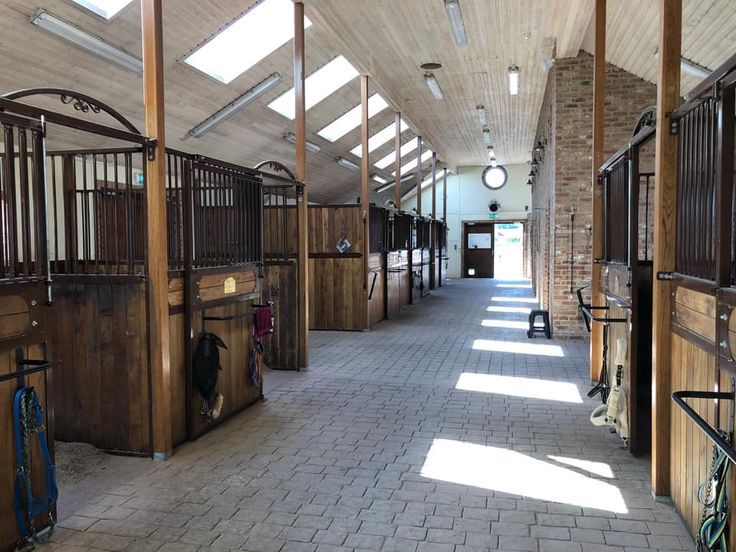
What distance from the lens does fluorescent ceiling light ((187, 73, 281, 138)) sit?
988cm

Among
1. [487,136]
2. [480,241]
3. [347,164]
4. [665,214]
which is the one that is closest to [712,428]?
[665,214]

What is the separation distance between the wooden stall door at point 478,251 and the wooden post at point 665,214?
20101 millimetres

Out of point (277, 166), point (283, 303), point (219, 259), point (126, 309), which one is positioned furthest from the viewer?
point (283, 303)

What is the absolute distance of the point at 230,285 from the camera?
185 inches

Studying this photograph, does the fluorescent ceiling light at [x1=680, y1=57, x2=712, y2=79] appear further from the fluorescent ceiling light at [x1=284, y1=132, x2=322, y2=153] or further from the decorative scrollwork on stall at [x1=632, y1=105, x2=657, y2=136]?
the fluorescent ceiling light at [x1=284, y1=132, x2=322, y2=153]

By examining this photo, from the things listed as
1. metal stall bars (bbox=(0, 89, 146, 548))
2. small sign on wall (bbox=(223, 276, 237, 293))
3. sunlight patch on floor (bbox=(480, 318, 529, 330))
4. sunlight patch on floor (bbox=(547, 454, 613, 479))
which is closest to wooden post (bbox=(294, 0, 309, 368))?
small sign on wall (bbox=(223, 276, 237, 293))

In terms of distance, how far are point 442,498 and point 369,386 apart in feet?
8.46

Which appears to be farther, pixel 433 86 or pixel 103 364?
pixel 433 86

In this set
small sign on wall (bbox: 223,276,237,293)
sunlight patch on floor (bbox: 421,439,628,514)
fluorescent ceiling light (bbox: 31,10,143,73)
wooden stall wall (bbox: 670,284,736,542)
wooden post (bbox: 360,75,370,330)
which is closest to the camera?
wooden stall wall (bbox: 670,284,736,542)

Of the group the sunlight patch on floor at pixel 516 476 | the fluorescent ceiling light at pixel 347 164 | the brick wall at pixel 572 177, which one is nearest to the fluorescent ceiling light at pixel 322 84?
the brick wall at pixel 572 177

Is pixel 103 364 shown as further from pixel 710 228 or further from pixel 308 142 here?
pixel 308 142

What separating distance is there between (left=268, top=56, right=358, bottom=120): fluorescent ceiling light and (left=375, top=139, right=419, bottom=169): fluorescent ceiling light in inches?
258

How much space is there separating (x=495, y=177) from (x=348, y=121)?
10014 mm

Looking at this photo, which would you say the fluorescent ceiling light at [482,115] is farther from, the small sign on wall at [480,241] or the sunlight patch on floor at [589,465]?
the sunlight patch on floor at [589,465]
